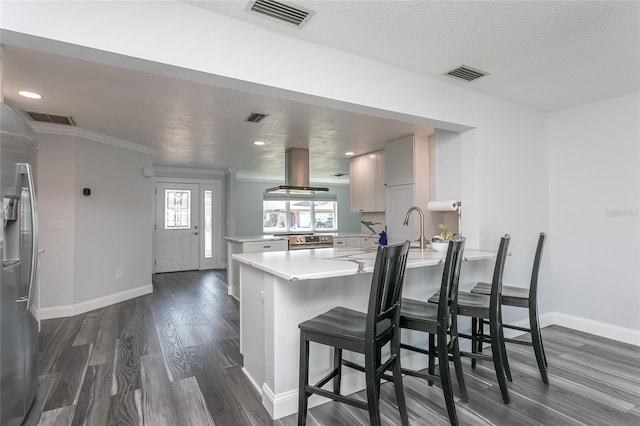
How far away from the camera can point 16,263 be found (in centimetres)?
169

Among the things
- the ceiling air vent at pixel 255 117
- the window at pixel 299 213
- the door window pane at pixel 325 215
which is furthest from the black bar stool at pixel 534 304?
the door window pane at pixel 325 215

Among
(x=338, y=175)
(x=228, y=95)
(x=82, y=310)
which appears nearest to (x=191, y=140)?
(x=228, y=95)

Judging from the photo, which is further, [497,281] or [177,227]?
[177,227]

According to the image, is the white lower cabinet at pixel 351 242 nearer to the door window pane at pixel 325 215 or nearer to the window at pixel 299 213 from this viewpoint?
the window at pixel 299 213

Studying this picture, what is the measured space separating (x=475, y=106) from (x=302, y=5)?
6.67 feet

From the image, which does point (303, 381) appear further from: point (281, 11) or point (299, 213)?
point (299, 213)

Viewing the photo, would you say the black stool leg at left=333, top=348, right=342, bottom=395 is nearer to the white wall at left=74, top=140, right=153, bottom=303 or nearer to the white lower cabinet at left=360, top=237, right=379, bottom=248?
the white lower cabinet at left=360, top=237, right=379, bottom=248

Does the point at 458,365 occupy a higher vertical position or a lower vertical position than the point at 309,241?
lower

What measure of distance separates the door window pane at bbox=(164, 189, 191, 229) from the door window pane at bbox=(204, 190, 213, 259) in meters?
0.37

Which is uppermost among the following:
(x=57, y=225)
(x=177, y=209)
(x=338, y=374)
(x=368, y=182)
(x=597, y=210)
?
(x=368, y=182)

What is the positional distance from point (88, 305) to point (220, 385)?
3033 millimetres

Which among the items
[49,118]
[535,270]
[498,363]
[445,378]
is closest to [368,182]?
[535,270]

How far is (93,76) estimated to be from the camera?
2572mm

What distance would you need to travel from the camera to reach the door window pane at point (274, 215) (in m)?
9.16
